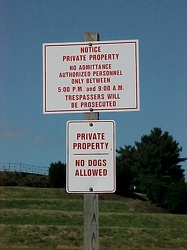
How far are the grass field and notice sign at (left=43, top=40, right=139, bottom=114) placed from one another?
76.3 ft

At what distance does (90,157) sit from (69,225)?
2972 centimetres

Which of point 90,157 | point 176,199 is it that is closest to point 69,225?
point 176,199

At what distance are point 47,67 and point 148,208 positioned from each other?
46.7m

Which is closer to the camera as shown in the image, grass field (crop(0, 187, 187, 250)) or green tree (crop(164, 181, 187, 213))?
grass field (crop(0, 187, 187, 250))

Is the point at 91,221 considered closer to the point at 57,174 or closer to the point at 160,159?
the point at 57,174

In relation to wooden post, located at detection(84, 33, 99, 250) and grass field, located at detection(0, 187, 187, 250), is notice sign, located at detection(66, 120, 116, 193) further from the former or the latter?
grass field, located at detection(0, 187, 187, 250)

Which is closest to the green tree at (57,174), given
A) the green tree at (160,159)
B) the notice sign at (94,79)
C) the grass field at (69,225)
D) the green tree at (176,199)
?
the grass field at (69,225)

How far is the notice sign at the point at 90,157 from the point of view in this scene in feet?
16.7

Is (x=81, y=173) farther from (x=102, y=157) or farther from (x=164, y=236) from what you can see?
(x=164, y=236)

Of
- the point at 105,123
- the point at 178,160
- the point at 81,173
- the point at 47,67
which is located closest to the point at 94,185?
the point at 81,173

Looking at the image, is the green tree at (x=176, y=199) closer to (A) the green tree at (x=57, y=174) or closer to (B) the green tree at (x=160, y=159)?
(A) the green tree at (x=57, y=174)

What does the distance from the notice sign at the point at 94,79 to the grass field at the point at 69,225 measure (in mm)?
23269

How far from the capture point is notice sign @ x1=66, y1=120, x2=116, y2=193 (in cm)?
508

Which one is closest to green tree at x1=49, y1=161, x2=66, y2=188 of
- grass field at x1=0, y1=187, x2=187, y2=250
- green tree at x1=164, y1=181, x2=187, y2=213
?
grass field at x1=0, y1=187, x2=187, y2=250
